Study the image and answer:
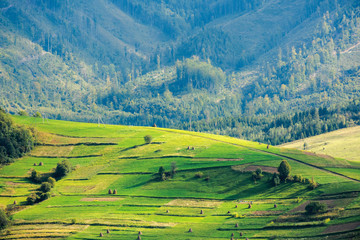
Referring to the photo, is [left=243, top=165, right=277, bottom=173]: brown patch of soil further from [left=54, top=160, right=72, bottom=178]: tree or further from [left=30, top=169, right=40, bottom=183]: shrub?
[left=30, top=169, right=40, bottom=183]: shrub

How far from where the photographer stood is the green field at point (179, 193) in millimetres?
110625

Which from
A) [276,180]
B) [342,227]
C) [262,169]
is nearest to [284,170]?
[276,180]

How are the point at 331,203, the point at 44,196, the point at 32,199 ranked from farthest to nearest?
the point at 44,196
the point at 32,199
the point at 331,203

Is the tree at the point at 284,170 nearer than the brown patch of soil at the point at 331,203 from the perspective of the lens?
No

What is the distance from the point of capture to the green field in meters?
111

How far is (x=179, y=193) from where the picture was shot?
139 meters

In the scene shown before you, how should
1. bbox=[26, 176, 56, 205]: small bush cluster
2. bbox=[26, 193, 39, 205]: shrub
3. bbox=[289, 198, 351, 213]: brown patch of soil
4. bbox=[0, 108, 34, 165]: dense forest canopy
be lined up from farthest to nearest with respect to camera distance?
bbox=[0, 108, 34, 165]: dense forest canopy
bbox=[26, 176, 56, 205]: small bush cluster
bbox=[26, 193, 39, 205]: shrub
bbox=[289, 198, 351, 213]: brown patch of soil

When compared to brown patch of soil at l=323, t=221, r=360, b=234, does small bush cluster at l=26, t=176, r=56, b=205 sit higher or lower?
higher

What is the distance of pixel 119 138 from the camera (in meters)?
196

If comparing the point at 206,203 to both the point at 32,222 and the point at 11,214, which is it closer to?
the point at 32,222

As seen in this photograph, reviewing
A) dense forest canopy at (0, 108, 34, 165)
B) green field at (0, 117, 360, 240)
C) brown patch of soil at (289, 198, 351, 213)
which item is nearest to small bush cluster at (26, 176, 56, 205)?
green field at (0, 117, 360, 240)

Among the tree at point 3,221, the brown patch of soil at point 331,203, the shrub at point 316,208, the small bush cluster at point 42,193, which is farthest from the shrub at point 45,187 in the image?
the shrub at point 316,208

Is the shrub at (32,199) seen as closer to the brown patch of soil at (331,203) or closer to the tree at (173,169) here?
the tree at (173,169)

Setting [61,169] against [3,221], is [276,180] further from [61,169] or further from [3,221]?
[3,221]
